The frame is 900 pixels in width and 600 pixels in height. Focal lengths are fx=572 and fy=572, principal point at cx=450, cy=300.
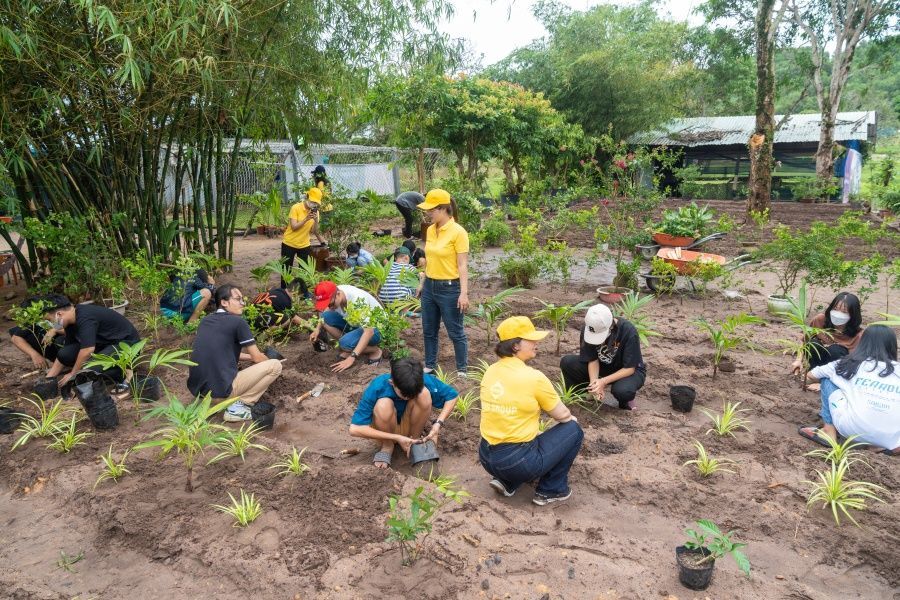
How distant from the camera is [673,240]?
8695 millimetres

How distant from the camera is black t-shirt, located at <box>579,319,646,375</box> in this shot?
13.7 feet

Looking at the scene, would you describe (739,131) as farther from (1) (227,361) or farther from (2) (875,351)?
(1) (227,361)

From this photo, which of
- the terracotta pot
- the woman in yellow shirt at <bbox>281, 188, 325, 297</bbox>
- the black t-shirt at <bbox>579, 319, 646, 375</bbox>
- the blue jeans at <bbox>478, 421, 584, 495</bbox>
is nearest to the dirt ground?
the blue jeans at <bbox>478, 421, 584, 495</bbox>

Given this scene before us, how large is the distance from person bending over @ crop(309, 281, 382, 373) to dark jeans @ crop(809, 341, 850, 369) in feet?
11.7

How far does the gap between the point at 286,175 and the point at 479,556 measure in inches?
582

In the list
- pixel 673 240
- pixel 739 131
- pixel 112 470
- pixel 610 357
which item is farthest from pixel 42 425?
pixel 739 131

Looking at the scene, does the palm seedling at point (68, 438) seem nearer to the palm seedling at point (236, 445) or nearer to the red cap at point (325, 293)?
the palm seedling at point (236, 445)

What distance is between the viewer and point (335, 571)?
2.69 m

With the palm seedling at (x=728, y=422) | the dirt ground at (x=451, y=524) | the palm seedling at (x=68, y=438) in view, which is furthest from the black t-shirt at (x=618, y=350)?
the palm seedling at (x=68, y=438)

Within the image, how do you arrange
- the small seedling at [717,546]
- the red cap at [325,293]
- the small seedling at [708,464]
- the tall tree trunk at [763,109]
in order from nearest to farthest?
1. the small seedling at [717,546]
2. the small seedling at [708,464]
3. the red cap at [325,293]
4. the tall tree trunk at [763,109]

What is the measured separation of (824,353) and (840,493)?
70.3 inches

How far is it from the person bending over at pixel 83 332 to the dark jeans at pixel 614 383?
3540 millimetres

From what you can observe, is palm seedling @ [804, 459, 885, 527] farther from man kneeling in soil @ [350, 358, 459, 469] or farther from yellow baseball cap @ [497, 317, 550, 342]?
man kneeling in soil @ [350, 358, 459, 469]

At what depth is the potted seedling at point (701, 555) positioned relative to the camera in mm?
2488
